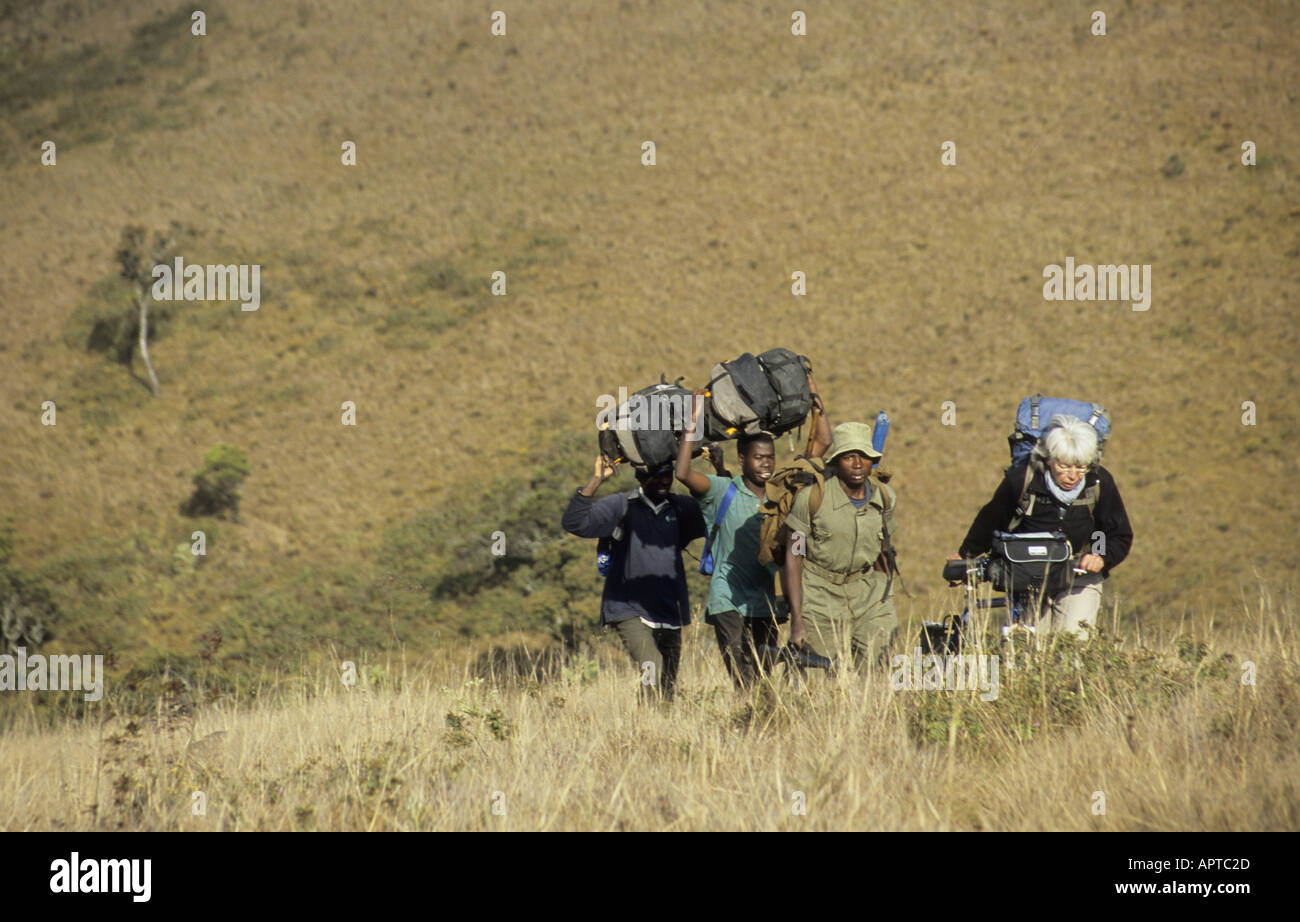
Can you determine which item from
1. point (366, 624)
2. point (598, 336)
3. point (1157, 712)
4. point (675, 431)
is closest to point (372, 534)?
point (366, 624)

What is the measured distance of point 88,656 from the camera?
57.7ft

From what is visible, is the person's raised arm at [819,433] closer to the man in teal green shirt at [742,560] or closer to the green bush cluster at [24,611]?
the man in teal green shirt at [742,560]

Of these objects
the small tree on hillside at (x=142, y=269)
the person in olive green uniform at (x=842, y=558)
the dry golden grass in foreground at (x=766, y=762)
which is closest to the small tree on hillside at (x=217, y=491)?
the small tree on hillside at (x=142, y=269)

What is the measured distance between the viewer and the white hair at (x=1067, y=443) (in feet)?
17.7

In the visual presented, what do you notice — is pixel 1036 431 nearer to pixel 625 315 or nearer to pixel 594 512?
pixel 594 512

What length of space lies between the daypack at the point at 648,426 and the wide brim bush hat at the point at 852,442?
82cm

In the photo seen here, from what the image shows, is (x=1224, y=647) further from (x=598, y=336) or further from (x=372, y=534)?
(x=598, y=336)

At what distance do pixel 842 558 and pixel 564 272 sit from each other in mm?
31431

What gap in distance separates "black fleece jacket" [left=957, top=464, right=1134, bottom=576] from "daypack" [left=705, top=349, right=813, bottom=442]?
117 cm

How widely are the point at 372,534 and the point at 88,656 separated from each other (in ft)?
23.1

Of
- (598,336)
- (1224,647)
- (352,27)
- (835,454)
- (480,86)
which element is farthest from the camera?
(352,27)

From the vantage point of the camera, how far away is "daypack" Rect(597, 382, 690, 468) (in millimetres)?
5520

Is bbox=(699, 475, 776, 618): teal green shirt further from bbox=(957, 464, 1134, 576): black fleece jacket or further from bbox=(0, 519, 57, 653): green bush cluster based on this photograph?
bbox=(0, 519, 57, 653): green bush cluster

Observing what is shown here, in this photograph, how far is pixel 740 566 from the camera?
5898mm
